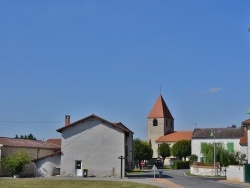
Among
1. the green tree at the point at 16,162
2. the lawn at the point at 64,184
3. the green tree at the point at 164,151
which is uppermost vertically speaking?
the green tree at the point at 164,151

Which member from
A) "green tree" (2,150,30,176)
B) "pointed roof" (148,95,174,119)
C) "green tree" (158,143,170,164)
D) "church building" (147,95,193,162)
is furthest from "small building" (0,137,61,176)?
"pointed roof" (148,95,174,119)

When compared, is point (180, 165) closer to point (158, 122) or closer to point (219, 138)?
point (219, 138)

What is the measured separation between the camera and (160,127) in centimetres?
12675

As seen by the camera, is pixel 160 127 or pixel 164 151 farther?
pixel 160 127

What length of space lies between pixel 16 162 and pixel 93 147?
31.0 ft

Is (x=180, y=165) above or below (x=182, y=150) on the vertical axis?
below

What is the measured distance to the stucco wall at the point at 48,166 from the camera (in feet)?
183

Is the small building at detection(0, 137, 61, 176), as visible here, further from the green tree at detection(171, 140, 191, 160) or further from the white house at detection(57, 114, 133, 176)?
the green tree at detection(171, 140, 191, 160)

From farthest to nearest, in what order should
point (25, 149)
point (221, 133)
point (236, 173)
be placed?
point (221, 133)
point (25, 149)
point (236, 173)

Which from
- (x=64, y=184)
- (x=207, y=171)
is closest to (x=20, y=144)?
(x=64, y=184)

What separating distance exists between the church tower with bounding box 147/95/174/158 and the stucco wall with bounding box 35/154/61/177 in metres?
69.1

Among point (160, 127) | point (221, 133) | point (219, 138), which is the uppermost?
point (160, 127)

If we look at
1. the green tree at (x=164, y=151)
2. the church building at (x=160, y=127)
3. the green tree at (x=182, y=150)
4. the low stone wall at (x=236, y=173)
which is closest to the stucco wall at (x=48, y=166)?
the low stone wall at (x=236, y=173)

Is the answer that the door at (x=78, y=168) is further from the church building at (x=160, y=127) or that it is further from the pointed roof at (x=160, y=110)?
the pointed roof at (x=160, y=110)
